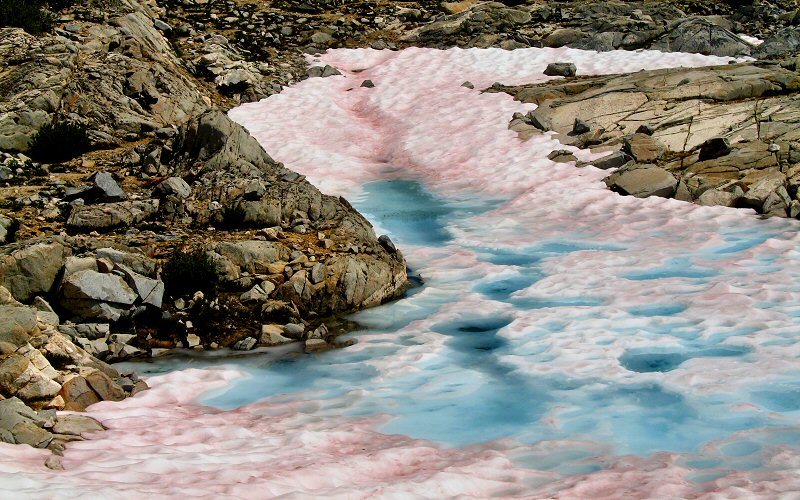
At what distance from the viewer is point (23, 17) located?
23203 mm

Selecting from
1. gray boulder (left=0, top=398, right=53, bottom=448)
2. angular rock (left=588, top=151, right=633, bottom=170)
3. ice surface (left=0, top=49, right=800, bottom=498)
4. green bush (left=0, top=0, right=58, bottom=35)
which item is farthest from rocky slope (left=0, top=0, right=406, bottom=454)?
angular rock (left=588, top=151, right=633, bottom=170)

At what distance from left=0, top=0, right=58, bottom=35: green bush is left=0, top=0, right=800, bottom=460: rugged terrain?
16.2 inches

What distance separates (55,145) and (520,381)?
1235 cm

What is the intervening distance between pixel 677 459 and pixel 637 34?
2833 cm

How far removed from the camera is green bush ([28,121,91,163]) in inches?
679

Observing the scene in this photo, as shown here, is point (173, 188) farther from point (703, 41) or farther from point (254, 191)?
point (703, 41)

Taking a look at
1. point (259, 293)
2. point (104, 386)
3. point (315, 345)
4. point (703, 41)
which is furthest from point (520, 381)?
point (703, 41)

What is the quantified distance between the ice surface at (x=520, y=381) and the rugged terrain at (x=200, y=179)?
79 centimetres

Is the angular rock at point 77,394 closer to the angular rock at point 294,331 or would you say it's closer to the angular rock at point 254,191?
the angular rock at point 294,331

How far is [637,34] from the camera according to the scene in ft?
107

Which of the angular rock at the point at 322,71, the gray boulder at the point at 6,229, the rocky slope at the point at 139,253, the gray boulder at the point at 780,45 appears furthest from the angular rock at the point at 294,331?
the gray boulder at the point at 780,45

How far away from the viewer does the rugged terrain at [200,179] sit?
11.2 meters

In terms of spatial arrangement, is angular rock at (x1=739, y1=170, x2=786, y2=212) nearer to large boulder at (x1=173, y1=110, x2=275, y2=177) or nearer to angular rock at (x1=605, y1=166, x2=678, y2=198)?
angular rock at (x1=605, y1=166, x2=678, y2=198)

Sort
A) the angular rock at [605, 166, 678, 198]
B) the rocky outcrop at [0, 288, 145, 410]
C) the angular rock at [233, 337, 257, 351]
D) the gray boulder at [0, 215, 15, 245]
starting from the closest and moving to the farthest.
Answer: the rocky outcrop at [0, 288, 145, 410]
the angular rock at [233, 337, 257, 351]
the gray boulder at [0, 215, 15, 245]
the angular rock at [605, 166, 678, 198]
